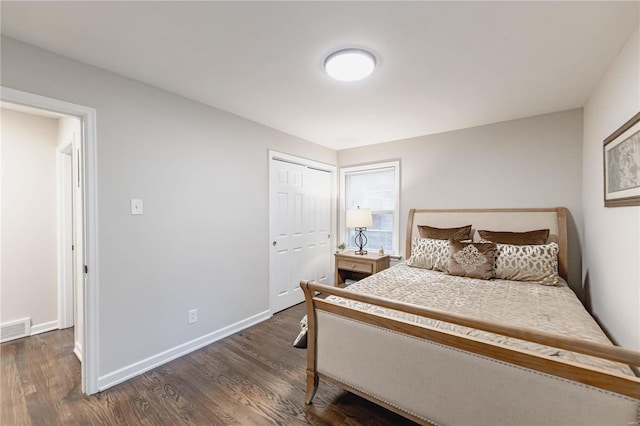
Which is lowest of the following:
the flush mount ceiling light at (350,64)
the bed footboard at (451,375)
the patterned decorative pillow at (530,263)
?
the bed footboard at (451,375)

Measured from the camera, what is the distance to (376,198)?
397 cm

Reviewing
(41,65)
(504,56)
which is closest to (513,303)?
(504,56)

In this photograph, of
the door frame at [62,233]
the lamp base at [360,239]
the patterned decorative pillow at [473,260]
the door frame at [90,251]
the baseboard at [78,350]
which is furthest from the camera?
the lamp base at [360,239]

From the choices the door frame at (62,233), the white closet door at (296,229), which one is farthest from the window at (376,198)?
the door frame at (62,233)

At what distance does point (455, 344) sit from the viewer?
125 centimetres

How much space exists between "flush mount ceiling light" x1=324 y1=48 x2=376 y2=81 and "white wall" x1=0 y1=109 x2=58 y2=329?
3.18 meters

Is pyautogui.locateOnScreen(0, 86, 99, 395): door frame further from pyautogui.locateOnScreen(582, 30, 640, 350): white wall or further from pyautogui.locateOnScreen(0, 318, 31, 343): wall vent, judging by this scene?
pyautogui.locateOnScreen(582, 30, 640, 350): white wall

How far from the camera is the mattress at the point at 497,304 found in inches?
52.0

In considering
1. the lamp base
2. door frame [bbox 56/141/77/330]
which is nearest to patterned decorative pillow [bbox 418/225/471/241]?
the lamp base

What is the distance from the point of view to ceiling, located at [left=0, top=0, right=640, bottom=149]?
134cm

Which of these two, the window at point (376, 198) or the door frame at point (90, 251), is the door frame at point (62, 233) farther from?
the window at point (376, 198)

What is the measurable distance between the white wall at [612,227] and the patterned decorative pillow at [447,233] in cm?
97

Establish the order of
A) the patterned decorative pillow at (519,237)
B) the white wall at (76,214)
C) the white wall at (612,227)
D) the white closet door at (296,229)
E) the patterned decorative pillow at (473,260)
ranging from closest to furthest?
the white wall at (612,227)
the white wall at (76,214)
the patterned decorative pillow at (473,260)
the patterned decorative pillow at (519,237)
the white closet door at (296,229)

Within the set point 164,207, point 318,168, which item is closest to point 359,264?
point 318,168
